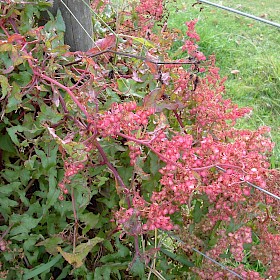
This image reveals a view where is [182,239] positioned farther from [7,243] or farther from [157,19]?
[157,19]

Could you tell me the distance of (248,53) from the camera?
4.11 metres

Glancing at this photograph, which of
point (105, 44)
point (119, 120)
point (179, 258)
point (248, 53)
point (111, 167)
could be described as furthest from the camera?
point (248, 53)

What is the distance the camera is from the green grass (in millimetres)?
3299

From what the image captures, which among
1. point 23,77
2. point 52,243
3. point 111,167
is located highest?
point 23,77

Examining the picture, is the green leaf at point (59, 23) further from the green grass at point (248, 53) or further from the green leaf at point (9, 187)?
the green grass at point (248, 53)

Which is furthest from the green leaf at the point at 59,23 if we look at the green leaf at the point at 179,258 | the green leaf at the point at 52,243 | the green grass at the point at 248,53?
the green grass at the point at 248,53

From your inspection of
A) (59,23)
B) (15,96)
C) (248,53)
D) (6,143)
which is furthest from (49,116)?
(248,53)

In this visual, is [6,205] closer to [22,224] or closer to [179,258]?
[22,224]

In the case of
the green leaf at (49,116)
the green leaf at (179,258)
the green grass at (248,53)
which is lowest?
the green grass at (248,53)

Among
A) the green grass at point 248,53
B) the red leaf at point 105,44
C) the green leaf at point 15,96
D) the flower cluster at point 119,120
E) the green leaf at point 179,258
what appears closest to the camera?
the flower cluster at point 119,120

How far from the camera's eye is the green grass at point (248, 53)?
3299mm

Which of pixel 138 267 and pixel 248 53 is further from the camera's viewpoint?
pixel 248 53

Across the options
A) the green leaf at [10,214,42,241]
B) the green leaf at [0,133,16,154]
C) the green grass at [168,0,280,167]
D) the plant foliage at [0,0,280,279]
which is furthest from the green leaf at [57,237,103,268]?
the green grass at [168,0,280,167]

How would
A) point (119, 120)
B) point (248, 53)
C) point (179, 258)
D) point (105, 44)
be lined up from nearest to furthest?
point (119, 120) < point (105, 44) < point (179, 258) < point (248, 53)
